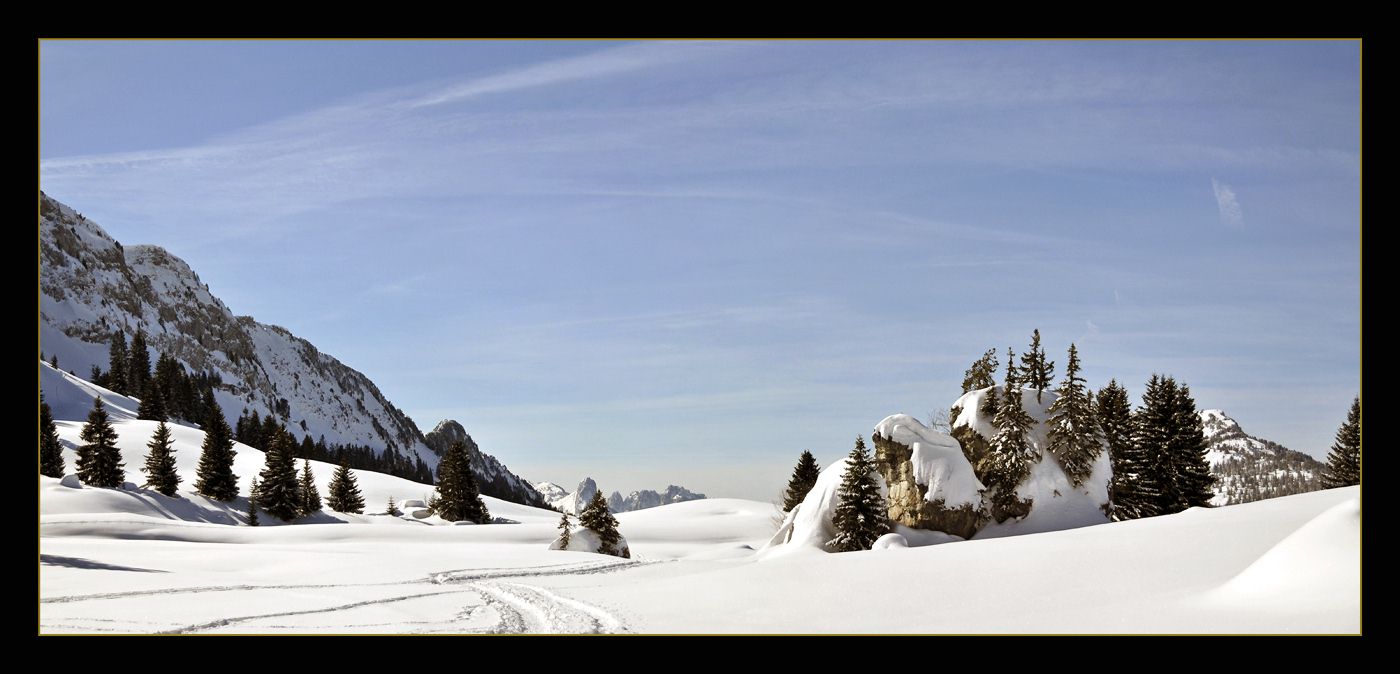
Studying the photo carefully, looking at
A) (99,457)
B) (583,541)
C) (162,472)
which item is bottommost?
(583,541)

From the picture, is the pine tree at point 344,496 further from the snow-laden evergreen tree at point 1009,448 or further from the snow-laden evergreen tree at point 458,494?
the snow-laden evergreen tree at point 1009,448

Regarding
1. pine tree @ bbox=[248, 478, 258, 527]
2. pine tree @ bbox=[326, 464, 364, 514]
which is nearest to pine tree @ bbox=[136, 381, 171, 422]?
pine tree @ bbox=[326, 464, 364, 514]

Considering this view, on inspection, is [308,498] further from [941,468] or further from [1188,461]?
[1188,461]

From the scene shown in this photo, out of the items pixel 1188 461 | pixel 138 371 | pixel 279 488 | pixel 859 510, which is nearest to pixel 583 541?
pixel 859 510

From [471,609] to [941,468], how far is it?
62.7ft

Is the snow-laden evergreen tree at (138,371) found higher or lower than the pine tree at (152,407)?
higher

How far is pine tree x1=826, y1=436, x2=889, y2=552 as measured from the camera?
28703mm

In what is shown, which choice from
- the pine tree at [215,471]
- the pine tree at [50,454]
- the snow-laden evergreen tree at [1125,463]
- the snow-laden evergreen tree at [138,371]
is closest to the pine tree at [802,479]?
the snow-laden evergreen tree at [1125,463]

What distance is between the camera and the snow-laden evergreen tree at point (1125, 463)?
115ft

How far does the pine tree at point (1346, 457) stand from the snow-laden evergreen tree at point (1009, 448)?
1880cm

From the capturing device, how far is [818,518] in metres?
30.0

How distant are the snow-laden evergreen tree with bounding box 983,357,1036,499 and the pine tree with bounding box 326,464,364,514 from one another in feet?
150
